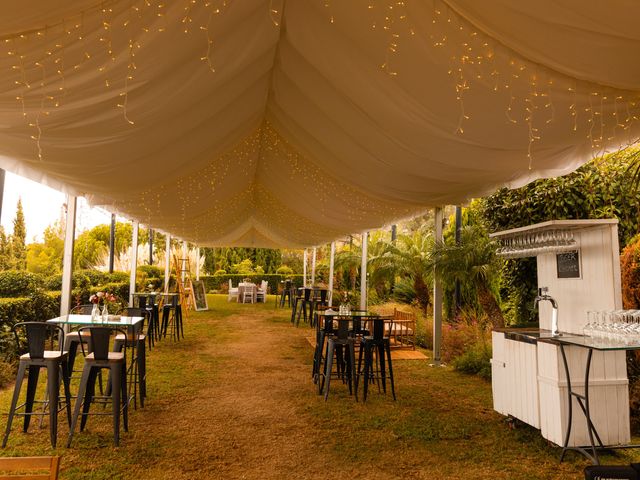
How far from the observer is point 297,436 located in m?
4.24

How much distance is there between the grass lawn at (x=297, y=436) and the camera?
352 cm

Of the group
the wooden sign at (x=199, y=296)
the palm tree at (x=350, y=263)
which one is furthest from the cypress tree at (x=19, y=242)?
the palm tree at (x=350, y=263)

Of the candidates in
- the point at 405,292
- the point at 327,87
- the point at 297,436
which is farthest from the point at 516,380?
the point at 405,292

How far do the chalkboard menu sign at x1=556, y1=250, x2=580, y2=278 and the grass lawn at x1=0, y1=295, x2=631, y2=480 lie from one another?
162cm

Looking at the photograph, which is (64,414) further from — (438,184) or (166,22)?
(438,184)

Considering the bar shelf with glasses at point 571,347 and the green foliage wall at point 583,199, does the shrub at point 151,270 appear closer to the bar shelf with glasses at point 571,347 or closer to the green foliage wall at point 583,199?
the green foliage wall at point 583,199

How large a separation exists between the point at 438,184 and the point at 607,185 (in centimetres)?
283

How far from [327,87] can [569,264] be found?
3.06 metres

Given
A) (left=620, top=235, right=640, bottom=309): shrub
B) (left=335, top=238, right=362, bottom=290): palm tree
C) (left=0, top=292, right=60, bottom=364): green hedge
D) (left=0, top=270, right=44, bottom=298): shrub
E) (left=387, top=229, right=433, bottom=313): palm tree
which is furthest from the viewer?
(left=335, top=238, right=362, bottom=290): palm tree

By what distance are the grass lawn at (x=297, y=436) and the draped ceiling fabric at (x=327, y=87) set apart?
2580 mm

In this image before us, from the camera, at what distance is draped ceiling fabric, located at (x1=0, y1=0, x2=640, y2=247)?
216cm

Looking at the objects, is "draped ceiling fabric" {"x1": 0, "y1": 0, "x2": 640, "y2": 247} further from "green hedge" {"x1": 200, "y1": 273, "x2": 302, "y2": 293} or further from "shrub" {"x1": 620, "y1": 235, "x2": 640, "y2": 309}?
"green hedge" {"x1": 200, "y1": 273, "x2": 302, "y2": 293}

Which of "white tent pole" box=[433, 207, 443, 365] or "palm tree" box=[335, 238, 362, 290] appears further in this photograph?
"palm tree" box=[335, 238, 362, 290]

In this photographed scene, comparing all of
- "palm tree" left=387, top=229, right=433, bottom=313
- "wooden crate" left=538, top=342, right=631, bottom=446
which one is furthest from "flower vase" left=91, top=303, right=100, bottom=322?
"palm tree" left=387, top=229, right=433, bottom=313
